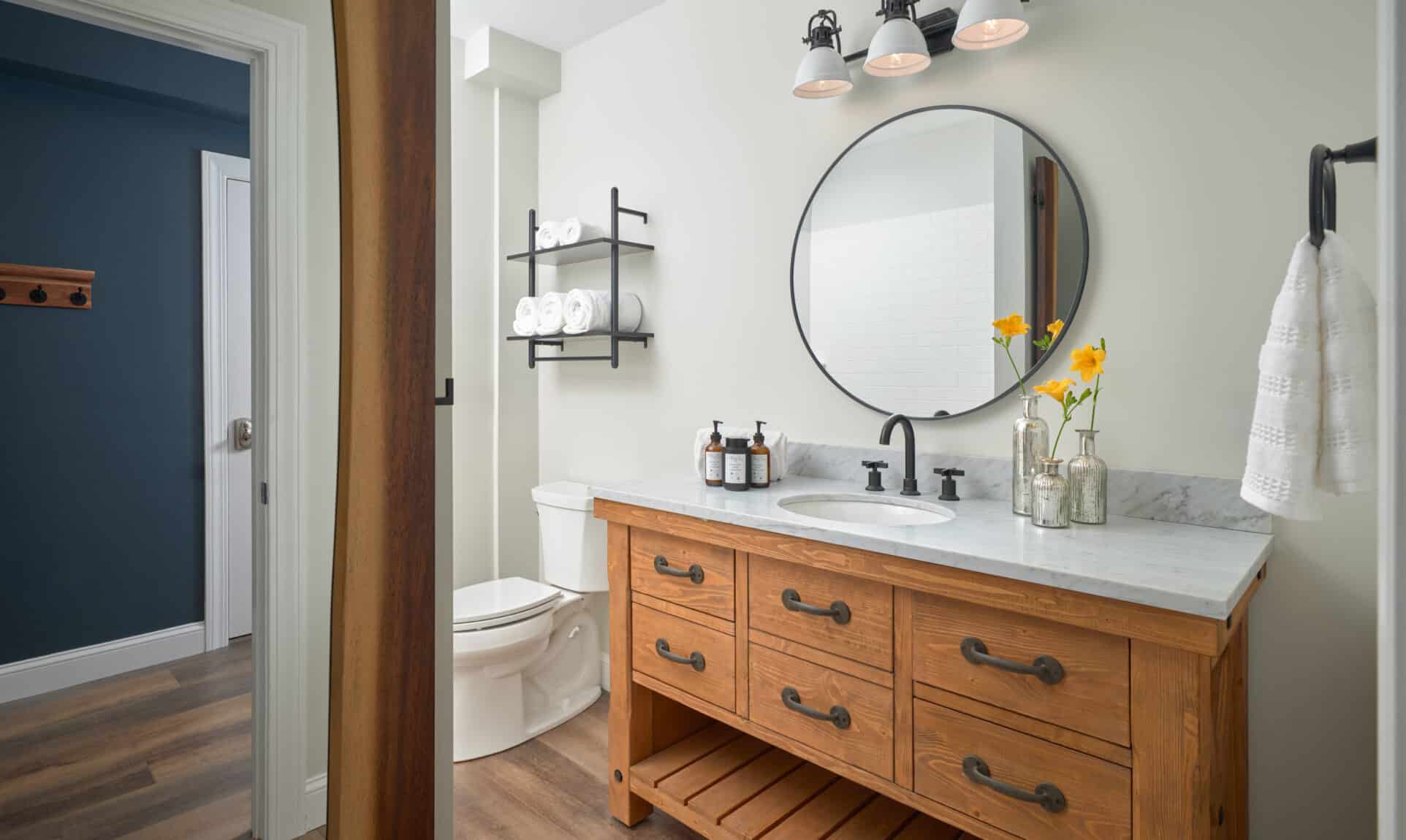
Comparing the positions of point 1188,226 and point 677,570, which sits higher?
point 1188,226

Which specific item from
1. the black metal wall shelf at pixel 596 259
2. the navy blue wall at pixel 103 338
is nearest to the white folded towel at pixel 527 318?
the black metal wall shelf at pixel 596 259

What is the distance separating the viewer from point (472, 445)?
9.48ft

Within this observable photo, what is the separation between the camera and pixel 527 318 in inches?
108

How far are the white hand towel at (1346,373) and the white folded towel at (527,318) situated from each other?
2.36 metres

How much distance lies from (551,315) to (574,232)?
0.32m

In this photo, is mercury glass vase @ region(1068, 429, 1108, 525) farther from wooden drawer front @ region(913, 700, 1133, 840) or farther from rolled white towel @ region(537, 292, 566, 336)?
rolled white towel @ region(537, 292, 566, 336)

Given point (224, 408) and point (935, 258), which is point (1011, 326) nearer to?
point (935, 258)


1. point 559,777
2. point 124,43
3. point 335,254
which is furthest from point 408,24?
point 124,43

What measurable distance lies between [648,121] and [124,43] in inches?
71.5

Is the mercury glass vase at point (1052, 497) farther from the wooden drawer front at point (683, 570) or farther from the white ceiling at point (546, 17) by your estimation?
the white ceiling at point (546, 17)

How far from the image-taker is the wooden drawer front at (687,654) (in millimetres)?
1644

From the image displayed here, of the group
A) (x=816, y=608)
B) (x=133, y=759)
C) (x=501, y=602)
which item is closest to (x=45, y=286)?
(x=133, y=759)

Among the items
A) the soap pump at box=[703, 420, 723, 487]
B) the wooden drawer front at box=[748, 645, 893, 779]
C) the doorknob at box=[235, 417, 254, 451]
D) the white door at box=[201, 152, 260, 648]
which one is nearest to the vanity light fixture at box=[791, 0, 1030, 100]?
the soap pump at box=[703, 420, 723, 487]

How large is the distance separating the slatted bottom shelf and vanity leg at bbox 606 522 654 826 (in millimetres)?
49
